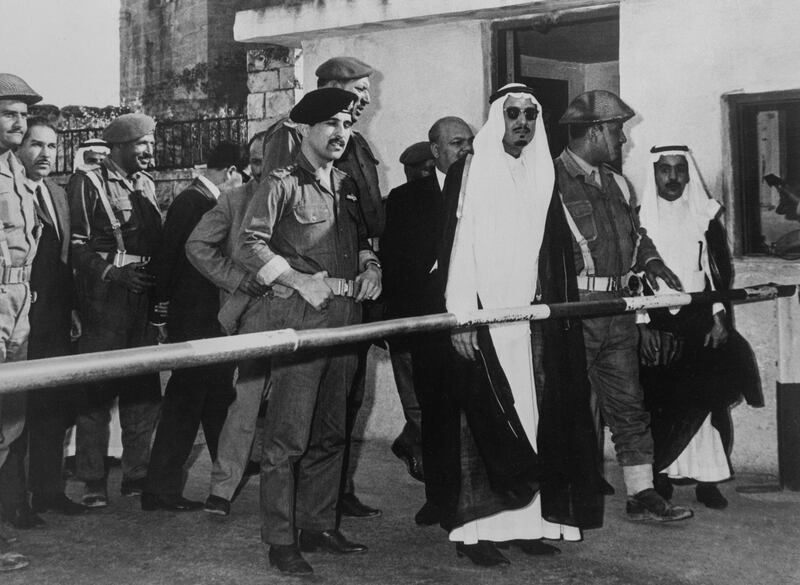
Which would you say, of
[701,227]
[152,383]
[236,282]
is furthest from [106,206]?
[701,227]

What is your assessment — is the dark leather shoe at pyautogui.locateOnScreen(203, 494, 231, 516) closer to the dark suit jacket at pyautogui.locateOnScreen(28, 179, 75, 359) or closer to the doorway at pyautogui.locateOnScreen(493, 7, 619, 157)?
the dark suit jacket at pyautogui.locateOnScreen(28, 179, 75, 359)

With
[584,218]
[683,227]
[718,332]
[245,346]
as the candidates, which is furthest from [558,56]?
[245,346]

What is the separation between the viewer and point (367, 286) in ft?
16.9

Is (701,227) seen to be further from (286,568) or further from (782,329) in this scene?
(286,568)

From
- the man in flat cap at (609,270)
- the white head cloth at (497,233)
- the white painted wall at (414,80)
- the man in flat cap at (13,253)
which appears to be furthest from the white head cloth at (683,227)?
the man in flat cap at (13,253)

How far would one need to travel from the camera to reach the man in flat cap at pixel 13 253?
5414 millimetres

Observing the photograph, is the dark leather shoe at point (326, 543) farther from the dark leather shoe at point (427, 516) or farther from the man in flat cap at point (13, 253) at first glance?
the man in flat cap at point (13, 253)

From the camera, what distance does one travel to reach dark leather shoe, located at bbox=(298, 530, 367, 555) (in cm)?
525

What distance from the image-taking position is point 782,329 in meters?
6.43

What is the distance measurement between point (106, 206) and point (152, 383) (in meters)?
1.08

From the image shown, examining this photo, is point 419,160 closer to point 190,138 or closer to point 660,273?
point 660,273

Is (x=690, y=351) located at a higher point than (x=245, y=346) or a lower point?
lower

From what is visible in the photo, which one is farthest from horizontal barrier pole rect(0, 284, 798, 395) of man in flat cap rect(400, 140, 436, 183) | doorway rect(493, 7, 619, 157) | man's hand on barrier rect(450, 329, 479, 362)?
doorway rect(493, 7, 619, 157)

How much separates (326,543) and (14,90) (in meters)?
2.62
